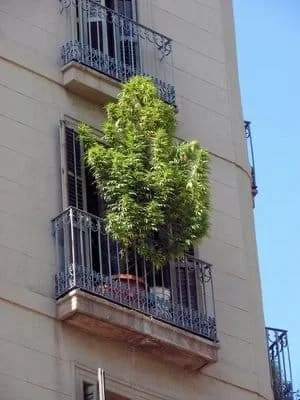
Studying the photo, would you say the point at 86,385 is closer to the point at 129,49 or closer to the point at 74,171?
the point at 74,171

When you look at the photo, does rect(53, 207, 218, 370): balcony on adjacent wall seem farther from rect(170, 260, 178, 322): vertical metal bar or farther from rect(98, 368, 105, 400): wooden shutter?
rect(98, 368, 105, 400): wooden shutter

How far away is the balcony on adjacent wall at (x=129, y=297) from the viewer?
20.0 m

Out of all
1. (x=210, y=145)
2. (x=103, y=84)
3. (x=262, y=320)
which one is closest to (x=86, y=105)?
(x=103, y=84)

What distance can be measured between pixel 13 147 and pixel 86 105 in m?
1.46

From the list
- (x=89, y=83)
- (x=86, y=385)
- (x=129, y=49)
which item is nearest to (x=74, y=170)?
(x=89, y=83)

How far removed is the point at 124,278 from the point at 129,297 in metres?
0.37

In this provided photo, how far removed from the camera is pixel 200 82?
23.4 m

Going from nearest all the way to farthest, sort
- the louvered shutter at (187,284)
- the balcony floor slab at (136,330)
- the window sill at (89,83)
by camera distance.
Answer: the balcony floor slab at (136,330), the louvered shutter at (187,284), the window sill at (89,83)

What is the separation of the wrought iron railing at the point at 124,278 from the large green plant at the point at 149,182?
8.3 inches

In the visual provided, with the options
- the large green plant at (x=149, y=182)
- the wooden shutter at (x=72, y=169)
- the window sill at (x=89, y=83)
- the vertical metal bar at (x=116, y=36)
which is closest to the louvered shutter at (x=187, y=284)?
the large green plant at (x=149, y=182)

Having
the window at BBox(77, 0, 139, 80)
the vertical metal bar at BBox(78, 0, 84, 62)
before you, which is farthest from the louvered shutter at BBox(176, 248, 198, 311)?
the vertical metal bar at BBox(78, 0, 84, 62)

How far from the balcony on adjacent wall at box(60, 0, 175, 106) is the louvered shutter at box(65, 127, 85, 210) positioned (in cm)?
72

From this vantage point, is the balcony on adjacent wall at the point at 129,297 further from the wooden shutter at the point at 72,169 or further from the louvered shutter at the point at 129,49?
the louvered shutter at the point at 129,49

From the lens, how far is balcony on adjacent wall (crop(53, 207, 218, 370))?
20.0 meters
